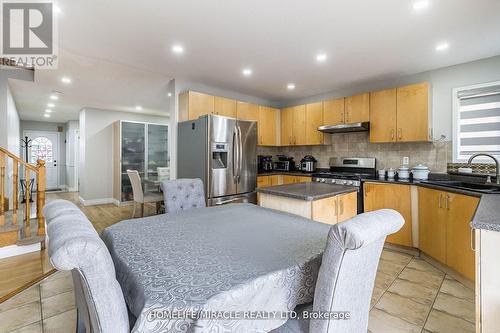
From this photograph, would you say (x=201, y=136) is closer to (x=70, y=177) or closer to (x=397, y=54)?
(x=397, y=54)

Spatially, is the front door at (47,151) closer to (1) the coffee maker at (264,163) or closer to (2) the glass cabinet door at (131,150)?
(2) the glass cabinet door at (131,150)

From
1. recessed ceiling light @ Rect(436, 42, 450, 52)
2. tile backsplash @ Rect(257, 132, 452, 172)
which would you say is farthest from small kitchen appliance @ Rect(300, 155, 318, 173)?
recessed ceiling light @ Rect(436, 42, 450, 52)

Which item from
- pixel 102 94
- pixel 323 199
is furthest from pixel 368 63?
pixel 102 94

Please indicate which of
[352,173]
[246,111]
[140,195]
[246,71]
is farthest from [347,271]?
[140,195]

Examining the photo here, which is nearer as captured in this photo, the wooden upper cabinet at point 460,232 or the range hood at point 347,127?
the wooden upper cabinet at point 460,232

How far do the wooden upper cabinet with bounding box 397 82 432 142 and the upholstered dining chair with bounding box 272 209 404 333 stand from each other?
283cm

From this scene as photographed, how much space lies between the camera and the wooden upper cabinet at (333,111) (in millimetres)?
4008

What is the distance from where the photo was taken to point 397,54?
286 centimetres

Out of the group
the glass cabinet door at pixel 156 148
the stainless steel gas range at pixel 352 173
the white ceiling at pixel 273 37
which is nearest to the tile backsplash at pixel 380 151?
the stainless steel gas range at pixel 352 173

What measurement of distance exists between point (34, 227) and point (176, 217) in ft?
10.3

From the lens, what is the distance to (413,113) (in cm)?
327

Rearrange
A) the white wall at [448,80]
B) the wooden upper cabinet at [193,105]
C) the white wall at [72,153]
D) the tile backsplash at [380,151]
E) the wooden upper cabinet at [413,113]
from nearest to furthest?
the white wall at [448,80], the wooden upper cabinet at [413,113], the tile backsplash at [380,151], the wooden upper cabinet at [193,105], the white wall at [72,153]

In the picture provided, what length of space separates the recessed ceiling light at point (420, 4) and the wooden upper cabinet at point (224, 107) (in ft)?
8.99

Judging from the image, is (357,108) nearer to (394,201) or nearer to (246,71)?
(394,201)
